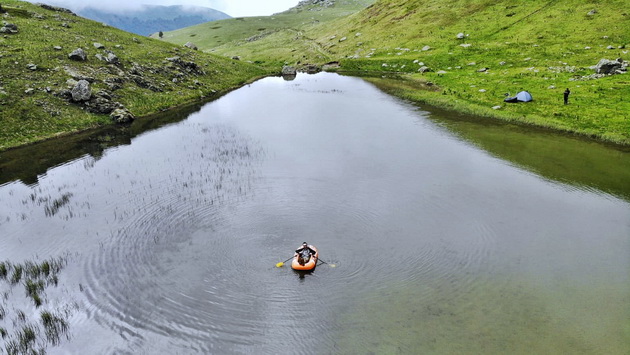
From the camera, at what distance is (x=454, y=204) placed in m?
31.7

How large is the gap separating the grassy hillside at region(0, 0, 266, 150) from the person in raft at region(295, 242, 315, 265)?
45789 mm

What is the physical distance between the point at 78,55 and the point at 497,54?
332 feet

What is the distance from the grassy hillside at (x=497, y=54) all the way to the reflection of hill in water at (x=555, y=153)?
388cm

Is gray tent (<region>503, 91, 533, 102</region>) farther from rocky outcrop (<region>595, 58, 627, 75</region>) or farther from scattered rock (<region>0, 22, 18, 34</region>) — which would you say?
scattered rock (<region>0, 22, 18, 34</region>)

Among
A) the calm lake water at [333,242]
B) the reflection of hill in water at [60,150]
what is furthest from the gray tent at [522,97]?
the reflection of hill in water at [60,150]

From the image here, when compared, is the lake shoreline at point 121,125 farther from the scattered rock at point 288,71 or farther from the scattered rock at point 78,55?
the scattered rock at point 288,71

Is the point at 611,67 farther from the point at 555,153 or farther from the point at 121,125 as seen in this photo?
the point at 121,125

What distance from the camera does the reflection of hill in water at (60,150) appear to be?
40.7m

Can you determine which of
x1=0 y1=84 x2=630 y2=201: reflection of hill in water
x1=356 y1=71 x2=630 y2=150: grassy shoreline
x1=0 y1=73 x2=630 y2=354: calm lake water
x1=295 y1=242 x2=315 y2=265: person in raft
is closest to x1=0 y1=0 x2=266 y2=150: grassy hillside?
x1=0 y1=84 x2=630 y2=201: reflection of hill in water

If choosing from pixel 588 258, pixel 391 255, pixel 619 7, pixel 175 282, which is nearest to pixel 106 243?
pixel 175 282

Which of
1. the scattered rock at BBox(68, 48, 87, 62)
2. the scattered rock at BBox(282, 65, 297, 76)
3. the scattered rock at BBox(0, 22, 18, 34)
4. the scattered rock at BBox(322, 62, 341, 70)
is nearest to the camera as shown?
the scattered rock at BBox(68, 48, 87, 62)

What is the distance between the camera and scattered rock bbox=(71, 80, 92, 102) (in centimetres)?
6028

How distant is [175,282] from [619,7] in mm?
132605

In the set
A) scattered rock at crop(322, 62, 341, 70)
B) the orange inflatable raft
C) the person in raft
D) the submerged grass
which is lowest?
the submerged grass
